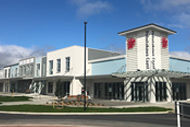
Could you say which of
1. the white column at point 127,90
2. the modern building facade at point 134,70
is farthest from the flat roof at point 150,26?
the white column at point 127,90

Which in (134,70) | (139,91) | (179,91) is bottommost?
(179,91)

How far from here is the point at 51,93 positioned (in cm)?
4409

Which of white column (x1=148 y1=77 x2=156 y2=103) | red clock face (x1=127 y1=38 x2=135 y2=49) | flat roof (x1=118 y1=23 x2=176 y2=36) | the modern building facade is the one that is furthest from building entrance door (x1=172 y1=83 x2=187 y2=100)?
red clock face (x1=127 y1=38 x2=135 y2=49)

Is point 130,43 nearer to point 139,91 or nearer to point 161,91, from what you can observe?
point 139,91

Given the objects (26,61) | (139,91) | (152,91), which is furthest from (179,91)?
(26,61)

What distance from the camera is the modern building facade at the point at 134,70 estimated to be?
27.9 meters

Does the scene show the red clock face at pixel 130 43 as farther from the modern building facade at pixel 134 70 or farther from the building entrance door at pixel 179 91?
the building entrance door at pixel 179 91

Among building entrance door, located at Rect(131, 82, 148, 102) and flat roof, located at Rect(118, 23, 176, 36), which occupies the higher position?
flat roof, located at Rect(118, 23, 176, 36)

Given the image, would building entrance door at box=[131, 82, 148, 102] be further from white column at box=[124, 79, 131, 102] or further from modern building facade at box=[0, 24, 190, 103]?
white column at box=[124, 79, 131, 102]

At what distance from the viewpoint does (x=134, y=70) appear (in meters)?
29.8

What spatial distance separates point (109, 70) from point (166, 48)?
976 centimetres

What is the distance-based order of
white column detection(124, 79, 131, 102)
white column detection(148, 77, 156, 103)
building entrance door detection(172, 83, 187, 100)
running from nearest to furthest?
white column detection(148, 77, 156, 103) < white column detection(124, 79, 131, 102) < building entrance door detection(172, 83, 187, 100)

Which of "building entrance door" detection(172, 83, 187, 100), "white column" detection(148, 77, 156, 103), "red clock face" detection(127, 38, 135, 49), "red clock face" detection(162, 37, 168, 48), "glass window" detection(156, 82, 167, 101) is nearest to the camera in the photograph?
"white column" detection(148, 77, 156, 103)

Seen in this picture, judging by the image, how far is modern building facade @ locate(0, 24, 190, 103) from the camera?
27859 mm
